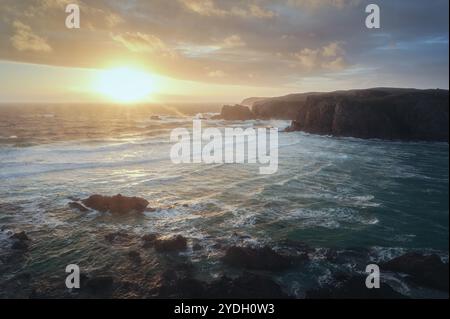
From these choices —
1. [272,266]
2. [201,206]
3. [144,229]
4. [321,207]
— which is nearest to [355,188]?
[321,207]

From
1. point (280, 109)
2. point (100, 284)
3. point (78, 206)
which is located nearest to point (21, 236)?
point (78, 206)

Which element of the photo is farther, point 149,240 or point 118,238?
point 118,238

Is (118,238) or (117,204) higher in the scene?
(117,204)

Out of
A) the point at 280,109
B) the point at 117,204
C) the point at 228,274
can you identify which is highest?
the point at 280,109

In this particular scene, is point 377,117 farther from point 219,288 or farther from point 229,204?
point 219,288

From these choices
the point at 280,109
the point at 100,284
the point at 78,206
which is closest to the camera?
the point at 100,284

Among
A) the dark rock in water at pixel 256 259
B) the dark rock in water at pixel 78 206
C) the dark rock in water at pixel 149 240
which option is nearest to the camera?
the dark rock in water at pixel 256 259

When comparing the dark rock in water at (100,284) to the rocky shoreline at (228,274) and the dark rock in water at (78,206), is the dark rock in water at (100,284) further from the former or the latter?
the dark rock in water at (78,206)

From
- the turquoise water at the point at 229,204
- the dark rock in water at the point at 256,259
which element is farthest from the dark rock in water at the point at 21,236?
the dark rock in water at the point at 256,259
